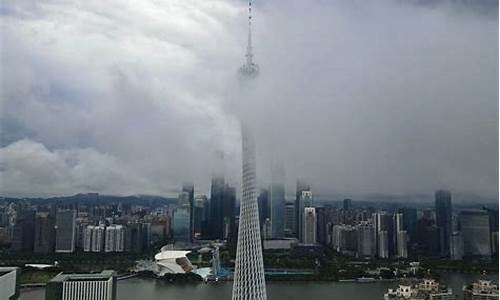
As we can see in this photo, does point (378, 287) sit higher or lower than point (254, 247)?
lower

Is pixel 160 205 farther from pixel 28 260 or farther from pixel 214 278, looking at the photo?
pixel 28 260

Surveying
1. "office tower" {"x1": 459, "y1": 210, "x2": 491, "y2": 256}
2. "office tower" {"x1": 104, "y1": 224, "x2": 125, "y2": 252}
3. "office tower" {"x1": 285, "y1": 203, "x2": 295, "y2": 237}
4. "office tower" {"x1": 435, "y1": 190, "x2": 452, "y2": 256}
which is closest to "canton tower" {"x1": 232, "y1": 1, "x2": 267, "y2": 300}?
"office tower" {"x1": 285, "y1": 203, "x2": 295, "y2": 237}

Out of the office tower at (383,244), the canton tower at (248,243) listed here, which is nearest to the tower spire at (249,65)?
the canton tower at (248,243)

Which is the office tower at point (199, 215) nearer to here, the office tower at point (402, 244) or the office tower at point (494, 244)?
the office tower at point (402, 244)

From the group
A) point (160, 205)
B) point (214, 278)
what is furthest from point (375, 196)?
point (160, 205)

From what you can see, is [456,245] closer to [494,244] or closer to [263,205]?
[494,244]

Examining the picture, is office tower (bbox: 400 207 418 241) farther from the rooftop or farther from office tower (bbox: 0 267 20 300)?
office tower (bbox: 0 267 20 300)

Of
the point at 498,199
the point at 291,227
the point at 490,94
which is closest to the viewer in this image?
the point at 498,199
